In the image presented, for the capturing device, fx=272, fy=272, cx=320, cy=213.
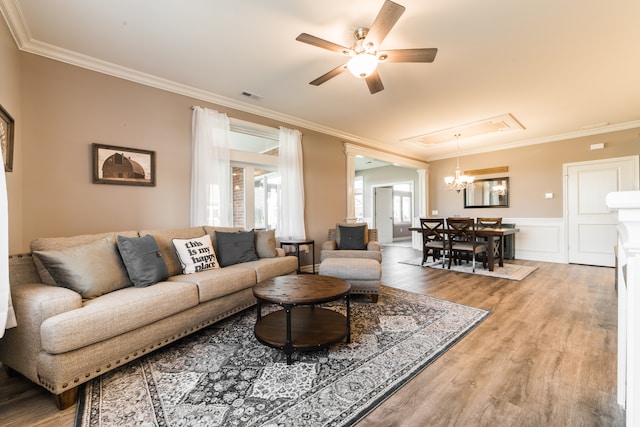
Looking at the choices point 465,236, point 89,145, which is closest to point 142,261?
point 89,145

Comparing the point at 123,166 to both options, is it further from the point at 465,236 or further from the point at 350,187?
the point at 465,236

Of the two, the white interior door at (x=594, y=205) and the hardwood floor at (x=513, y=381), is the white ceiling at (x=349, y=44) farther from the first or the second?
the hardwood floor at (x=513, y=381)

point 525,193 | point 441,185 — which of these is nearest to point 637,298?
point 525,193

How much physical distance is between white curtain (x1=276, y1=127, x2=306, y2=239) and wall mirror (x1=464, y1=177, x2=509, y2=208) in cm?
465

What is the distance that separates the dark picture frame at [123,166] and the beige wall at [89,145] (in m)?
0.06

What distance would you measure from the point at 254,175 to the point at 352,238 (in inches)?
71.6

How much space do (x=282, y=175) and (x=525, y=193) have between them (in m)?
5.38

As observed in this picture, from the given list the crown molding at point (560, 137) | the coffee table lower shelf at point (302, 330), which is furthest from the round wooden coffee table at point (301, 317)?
the crown molding at point (560, 137)

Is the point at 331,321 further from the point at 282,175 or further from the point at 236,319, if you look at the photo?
the point at 282,175

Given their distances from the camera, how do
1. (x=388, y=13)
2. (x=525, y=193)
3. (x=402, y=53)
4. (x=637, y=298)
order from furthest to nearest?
(x=525, y=193) < (x=402, y=53) < (x=388, y=13) < (x=637, y=298)

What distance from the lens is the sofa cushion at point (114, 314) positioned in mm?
1479

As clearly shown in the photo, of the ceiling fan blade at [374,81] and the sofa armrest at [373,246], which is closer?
the ceiling fan blade at [374,81]

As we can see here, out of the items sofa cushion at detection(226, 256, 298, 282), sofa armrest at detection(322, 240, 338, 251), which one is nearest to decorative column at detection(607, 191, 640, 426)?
sofa cushion at detection(226, 256, 298, 282)

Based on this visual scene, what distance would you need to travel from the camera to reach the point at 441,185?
7.30 m
